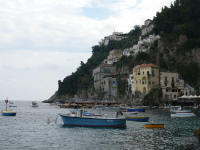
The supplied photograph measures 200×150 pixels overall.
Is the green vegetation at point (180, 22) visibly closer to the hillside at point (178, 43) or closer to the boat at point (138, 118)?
the hillside at point (178, 43)

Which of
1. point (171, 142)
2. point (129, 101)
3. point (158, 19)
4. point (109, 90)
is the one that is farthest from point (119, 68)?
point (171, 142)

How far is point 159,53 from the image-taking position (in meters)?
112

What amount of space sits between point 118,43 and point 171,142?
162 metres

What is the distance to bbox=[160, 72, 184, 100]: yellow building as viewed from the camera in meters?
103

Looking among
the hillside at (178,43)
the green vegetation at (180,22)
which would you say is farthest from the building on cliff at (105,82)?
the green vegetation at (180,22)

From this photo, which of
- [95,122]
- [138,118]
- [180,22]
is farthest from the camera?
[180,22]

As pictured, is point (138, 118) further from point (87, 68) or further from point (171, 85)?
point (87, 68)

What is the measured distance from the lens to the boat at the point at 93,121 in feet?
153

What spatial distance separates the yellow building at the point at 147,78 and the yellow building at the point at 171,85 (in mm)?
2936

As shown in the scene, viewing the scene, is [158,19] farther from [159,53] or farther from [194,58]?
[194,58]

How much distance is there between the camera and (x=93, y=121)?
155 feet

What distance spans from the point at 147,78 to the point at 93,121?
203ft

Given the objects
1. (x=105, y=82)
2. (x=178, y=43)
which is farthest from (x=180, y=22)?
(x=105, y=82)

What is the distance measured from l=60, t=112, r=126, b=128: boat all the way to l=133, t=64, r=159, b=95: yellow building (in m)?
60.5
